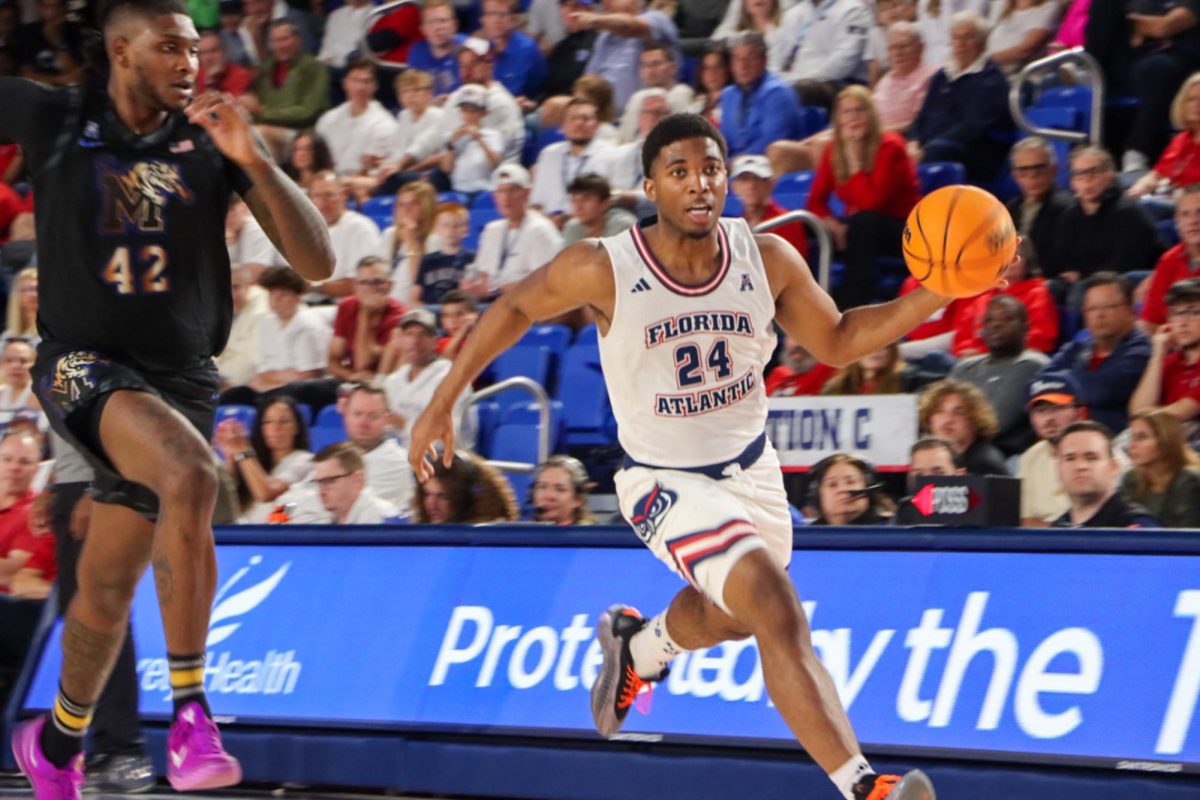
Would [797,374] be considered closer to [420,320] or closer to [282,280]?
[420,320]

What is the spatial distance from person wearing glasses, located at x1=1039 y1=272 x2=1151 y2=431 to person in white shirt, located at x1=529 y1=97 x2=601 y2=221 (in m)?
4.57

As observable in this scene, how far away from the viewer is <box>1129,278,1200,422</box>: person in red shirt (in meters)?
8.13

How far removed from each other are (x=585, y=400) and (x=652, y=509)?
5.23m

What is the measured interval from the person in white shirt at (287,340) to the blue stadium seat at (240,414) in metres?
0.26

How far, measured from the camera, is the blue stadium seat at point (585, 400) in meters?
10.8

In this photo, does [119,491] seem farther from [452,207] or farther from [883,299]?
[452,207]

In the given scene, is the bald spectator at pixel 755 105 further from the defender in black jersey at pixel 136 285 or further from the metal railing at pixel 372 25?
the defender in black jersey at pixel 136 285

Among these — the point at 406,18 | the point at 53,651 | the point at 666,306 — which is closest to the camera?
the point at 666,306

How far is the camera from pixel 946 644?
21.1 ft

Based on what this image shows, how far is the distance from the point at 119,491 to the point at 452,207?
7.44 m

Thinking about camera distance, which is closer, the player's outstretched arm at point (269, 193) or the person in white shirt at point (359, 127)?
the player's outstretched arm at point (269, 193)

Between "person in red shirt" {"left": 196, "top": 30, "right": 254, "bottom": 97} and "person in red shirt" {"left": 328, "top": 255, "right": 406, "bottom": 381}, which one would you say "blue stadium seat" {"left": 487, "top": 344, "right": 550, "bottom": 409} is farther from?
"person in red shirt" {"left": 196, "top": 30, "right": 254, "bottom": 97}

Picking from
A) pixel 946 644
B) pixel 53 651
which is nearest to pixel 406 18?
pixel 53 651

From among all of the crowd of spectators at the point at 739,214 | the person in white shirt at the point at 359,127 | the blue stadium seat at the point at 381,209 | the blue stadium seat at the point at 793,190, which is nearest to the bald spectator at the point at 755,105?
the crowd of spectators at the point at 739,214
